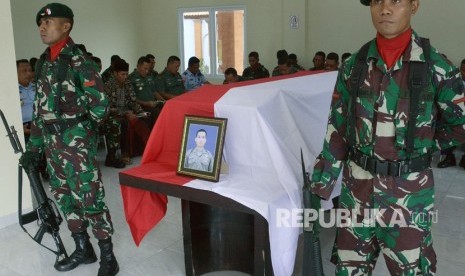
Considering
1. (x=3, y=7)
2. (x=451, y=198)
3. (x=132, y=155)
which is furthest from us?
(x=132, y=155)

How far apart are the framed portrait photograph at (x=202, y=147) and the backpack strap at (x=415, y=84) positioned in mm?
820

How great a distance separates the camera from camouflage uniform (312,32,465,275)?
4.85 ft

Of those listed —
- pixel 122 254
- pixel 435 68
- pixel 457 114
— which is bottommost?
pixel 122 254

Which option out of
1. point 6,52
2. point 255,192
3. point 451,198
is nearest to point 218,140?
point 255,192

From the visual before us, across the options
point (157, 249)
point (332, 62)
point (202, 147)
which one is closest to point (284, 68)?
point (332, 62)

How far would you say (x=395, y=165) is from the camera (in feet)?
4.96

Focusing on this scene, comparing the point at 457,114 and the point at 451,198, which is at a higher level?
the point at 457,114

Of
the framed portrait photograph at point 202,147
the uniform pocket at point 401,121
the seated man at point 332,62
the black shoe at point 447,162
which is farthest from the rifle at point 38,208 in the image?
the seated man at point 332,62

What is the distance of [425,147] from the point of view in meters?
1.52

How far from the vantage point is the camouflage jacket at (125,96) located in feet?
16.6

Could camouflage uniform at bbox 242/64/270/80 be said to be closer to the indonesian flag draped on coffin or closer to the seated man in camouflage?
the seated man in camouflage

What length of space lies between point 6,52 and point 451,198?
3.34 meters

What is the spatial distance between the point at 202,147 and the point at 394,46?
927 mm

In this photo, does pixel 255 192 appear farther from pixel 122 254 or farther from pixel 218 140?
pixel 122 254
